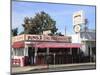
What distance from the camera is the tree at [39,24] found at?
292 cm

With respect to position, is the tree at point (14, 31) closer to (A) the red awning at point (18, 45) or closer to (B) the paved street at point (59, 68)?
(A) the red awning at point (18, 45)

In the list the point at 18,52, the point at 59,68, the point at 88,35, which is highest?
the point at 88,35

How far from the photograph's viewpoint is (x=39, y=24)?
297cm

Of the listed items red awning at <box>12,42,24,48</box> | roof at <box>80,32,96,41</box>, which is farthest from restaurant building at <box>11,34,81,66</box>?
roof at <box>80,32,96,41</box>

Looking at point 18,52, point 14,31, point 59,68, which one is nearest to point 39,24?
point 14,31

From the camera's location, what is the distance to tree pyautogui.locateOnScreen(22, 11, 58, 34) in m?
2.92

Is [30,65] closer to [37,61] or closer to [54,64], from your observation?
[37,61]

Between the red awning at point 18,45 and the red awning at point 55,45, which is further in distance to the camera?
the red awning at point 55,45

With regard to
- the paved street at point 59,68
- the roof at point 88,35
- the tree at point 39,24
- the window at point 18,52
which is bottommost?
the paved street at point 59,68

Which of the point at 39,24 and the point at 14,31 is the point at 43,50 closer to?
the point at 39,24

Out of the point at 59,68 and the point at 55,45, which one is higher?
the point at 55,45

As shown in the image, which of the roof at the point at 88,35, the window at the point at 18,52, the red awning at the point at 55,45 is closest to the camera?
the window at the point at 18,52

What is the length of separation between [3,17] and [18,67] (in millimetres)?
650

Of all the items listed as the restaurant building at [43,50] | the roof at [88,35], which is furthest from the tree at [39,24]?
the roof at [88,35]
